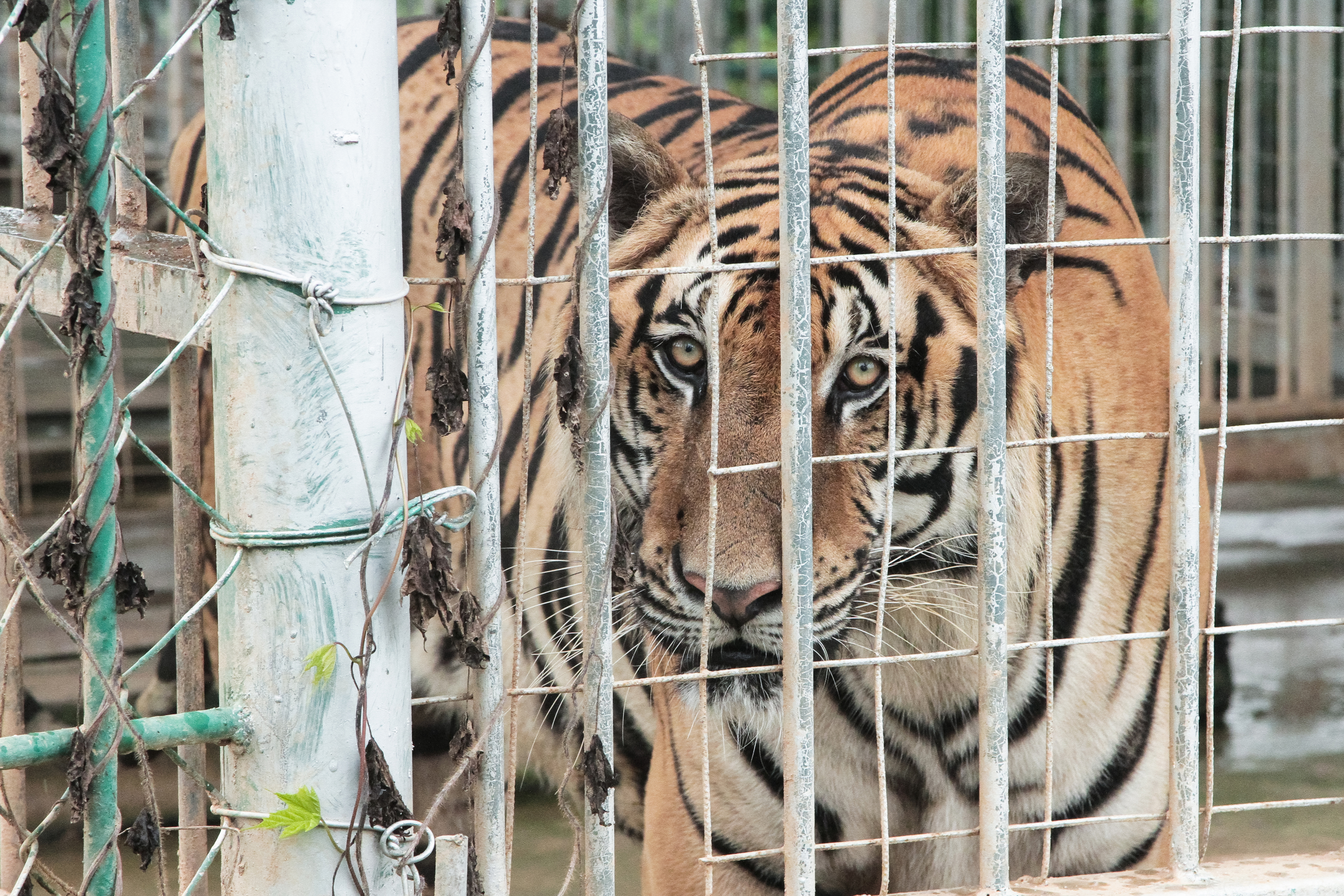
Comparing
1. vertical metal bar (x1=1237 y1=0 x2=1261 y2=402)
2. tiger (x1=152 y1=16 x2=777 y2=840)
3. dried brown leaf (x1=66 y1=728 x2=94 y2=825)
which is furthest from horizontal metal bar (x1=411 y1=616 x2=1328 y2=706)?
vertical metal bar (x1=1237 y1=0 x2=1261 y2=402)

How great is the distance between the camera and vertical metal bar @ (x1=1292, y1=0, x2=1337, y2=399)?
17.9 ft

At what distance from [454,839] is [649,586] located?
530mm

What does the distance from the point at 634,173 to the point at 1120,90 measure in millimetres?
4144

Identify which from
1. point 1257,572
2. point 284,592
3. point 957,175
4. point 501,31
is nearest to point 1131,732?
point 957,175

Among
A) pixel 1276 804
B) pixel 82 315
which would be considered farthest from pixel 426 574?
pixel 1276 804

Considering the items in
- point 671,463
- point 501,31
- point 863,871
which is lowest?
point 863,871

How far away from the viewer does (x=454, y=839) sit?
4.78 feet

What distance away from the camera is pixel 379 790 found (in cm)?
142

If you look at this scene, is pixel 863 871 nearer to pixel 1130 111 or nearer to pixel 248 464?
pixel 248 464

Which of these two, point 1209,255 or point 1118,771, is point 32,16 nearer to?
point 1118,771

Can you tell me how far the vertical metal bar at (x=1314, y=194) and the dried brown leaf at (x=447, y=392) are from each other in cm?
486

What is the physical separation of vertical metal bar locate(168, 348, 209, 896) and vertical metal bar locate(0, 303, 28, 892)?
0.73 ft

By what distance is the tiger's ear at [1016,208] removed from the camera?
173 cm

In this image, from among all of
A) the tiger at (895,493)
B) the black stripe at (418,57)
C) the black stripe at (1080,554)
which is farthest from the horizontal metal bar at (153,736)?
the black stripe at (418,57)
